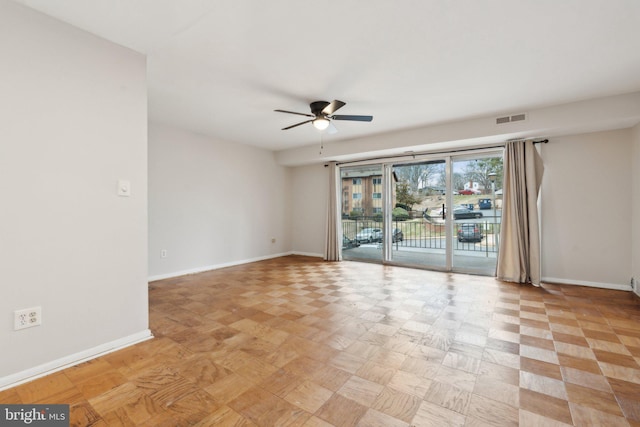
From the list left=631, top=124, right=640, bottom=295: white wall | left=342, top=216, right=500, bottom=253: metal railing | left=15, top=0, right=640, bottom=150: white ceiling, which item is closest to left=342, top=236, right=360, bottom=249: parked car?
left=342, top=216, right=500, bottom=253: metal railing

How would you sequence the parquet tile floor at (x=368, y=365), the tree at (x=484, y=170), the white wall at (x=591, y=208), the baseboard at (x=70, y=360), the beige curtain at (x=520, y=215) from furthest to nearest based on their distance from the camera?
the tree at (x=484, y=170) < the beige curtain at (x=520, y=215) < the white wall at (x=591, y=208) < the baseboard at (x=70, y=360) < the parquet tile floor at (x=368, y=365)

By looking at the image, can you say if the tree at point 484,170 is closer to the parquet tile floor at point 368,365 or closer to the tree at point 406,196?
the tree at point 406,196

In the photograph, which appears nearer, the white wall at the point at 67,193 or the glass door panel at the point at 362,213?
the white wall at the point at 67,193

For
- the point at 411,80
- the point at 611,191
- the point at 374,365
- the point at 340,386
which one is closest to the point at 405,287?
the point at 374,365

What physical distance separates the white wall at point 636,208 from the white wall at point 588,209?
60 mm

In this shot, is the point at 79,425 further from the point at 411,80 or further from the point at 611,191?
the point at 611,191

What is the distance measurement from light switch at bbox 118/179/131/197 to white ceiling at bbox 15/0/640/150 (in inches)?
45.6

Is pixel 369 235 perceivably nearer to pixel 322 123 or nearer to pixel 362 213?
pixel 362 213

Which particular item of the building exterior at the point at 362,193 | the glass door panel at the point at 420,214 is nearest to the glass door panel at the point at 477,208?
the glass door panel at the point at 420,214

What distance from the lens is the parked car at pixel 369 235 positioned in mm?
5944

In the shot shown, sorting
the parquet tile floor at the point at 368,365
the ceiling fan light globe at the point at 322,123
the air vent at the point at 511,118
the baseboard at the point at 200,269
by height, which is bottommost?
the parquet tile floor at the point at 368,365

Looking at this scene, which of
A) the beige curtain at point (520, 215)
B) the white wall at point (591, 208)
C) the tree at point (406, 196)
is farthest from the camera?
the tree at point (406, 196)

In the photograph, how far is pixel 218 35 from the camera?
7.13ft

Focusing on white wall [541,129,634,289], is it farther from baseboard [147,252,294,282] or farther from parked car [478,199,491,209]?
baseboard [147,252,294,282]
